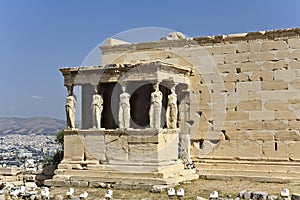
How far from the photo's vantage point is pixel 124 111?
1720 cm

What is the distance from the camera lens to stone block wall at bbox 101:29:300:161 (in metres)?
17.1

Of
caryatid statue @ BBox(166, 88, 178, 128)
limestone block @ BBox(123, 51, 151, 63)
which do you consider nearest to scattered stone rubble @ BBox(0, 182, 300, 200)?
caryatid statue @ BBox(166, 88, 178, 128)

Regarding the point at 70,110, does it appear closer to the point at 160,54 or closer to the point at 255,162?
the point at 160,54

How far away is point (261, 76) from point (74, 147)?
5.90 m

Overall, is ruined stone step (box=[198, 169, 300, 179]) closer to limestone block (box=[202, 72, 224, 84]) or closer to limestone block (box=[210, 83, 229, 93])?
limestone block (box=[210, 83, 229, 93])

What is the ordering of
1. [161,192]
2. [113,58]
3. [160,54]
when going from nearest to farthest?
1. [161,192]
2. [160,54]
3. [113,58]

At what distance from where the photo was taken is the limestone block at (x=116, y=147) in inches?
664

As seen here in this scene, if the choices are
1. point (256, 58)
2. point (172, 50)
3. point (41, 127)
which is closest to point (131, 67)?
point (172, 50)

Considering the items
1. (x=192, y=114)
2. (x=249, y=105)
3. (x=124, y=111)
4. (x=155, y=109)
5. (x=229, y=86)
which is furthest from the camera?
(x=192, y=114)

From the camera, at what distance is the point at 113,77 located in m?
17.6

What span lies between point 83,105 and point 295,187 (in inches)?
287

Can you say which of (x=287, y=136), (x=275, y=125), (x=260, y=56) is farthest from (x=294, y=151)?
(x=260, y=56)

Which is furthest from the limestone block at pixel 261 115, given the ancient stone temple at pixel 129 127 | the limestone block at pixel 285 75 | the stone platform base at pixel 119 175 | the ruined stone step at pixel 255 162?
the stone platform base at pixel 119 175

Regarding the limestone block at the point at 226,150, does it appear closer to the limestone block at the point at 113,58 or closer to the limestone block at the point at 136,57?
the limestone block at the point at 136,57
